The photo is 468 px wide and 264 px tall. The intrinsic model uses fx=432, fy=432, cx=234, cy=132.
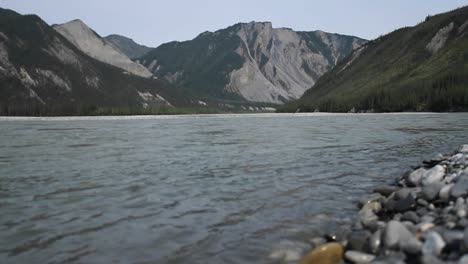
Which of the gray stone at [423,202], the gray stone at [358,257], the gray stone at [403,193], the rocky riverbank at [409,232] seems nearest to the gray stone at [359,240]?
the rocky riverbank at [409,232]

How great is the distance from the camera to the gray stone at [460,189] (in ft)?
36.3

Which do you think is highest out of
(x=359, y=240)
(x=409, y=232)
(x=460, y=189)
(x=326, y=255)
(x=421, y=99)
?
(x=421, y=99)

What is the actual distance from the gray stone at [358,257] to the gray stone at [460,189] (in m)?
3.79

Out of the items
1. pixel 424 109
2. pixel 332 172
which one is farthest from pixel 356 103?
pixel 332 172

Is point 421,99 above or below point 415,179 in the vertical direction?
above

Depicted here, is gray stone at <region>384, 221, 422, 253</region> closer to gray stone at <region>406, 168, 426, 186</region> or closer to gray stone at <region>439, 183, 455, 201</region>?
gray stone at <region>439, 183, 455, 201</region>

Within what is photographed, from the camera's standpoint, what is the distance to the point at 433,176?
1456 cm

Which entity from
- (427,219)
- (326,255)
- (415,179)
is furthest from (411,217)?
(415,179)

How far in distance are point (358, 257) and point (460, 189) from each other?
423 centimetres

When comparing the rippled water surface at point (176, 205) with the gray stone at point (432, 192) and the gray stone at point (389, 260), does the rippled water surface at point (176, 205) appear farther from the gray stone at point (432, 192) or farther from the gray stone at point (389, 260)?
the gray stone at point (389, 260)

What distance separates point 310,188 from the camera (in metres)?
17.3

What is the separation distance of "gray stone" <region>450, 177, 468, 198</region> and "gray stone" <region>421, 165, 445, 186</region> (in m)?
2.38

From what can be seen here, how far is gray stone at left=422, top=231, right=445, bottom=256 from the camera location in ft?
25.8

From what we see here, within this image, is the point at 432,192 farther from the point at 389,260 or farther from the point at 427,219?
the point at 389,260
